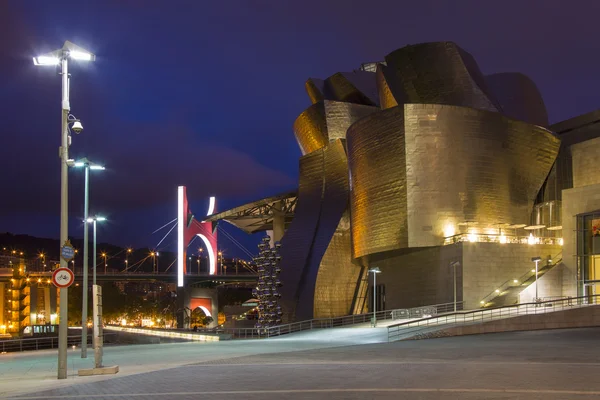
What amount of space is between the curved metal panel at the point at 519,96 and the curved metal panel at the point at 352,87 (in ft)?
30.9

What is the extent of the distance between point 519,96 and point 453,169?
10371mm

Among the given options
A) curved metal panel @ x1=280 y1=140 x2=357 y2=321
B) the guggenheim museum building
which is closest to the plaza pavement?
the guggenheim museum building

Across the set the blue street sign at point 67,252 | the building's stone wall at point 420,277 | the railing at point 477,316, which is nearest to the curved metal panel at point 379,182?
the building's stone wall at point 420,277

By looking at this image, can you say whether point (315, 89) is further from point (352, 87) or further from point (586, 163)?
point (586, 163)

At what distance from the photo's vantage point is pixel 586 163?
134 ft

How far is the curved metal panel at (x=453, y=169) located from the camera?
37.7 m

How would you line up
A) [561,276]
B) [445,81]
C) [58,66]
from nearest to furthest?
[58,66] < [561,276] < [445,81]

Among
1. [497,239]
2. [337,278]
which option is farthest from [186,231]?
[497,239]

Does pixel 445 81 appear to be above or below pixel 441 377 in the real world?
above

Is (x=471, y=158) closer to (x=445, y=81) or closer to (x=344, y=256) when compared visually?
(x=445, y=81)

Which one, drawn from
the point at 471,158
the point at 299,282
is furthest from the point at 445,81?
the point at 299,282

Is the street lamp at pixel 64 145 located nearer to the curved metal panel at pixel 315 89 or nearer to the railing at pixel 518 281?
the railing at pixel 518 281

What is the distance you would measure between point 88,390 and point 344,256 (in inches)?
1355

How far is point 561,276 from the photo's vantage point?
3384 cm
